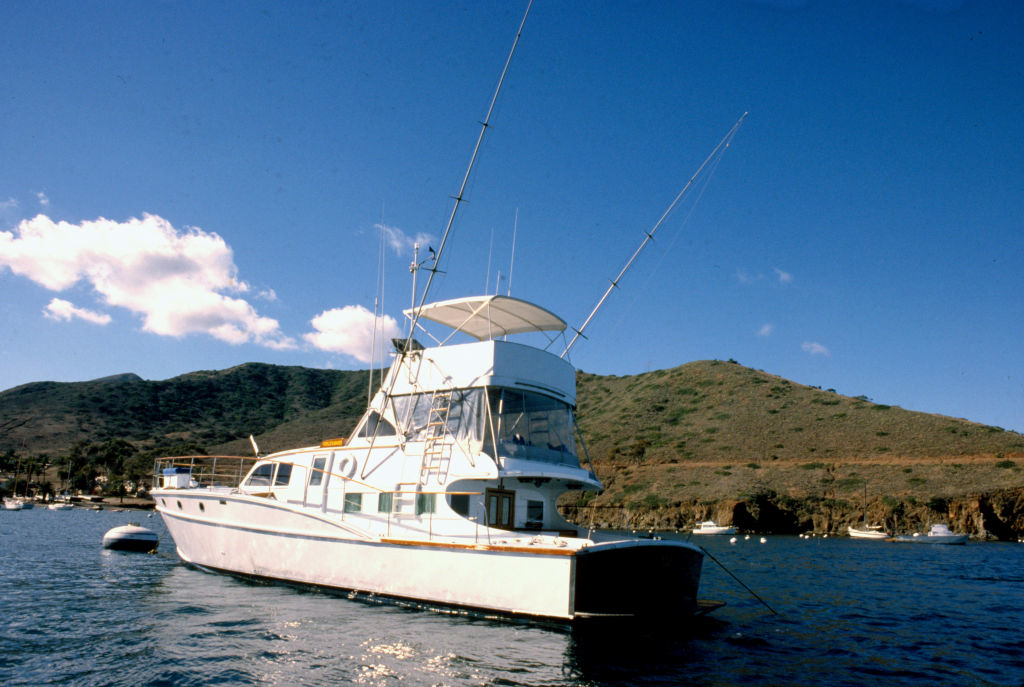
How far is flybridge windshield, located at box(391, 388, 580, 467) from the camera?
1409cm

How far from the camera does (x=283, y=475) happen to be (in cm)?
1738

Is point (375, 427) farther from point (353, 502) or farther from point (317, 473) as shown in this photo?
point (317, 473)

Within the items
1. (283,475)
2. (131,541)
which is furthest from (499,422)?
(131,541)

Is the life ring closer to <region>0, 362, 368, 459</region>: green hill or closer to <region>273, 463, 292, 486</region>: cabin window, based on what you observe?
<region>273, 463, 292, 486</region>: cabin window

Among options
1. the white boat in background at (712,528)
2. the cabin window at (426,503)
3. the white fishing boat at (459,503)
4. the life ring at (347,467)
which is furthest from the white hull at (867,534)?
the life ring at (347,467)

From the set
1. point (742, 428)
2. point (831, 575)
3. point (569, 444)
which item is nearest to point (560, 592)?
point (569, 444)

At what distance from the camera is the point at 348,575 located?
46.4ft

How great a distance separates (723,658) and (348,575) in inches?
311

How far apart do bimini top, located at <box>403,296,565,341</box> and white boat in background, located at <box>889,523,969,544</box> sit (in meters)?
39.2

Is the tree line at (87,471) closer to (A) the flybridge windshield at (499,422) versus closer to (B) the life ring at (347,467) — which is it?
(B) the life ring at (347,467)

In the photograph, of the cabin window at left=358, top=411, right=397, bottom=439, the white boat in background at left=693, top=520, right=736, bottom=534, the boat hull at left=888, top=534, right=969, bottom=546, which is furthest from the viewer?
the white boat in background at left=693, top=520, right=736, bottom=534

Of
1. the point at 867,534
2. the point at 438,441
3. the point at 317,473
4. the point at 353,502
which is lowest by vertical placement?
the point at 867,534

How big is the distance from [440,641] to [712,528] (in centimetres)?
4488

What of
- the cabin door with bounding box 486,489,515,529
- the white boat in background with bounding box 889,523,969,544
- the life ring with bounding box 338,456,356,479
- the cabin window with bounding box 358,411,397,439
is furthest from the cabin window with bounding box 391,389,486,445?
the white boat in background with bounding box 889,523,969,544
